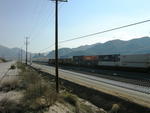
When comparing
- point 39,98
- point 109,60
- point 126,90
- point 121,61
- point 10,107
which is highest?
point 109,60

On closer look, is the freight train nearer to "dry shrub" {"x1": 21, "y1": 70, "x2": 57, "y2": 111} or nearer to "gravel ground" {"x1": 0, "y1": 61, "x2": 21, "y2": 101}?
"gravel ground" {"x1": 0, "y1": 61, "x2": 21, "y2": 101}

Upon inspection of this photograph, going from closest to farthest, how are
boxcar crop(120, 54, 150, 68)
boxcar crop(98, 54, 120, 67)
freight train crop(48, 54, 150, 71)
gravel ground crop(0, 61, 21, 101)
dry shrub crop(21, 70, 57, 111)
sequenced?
dry shrub crop(21, 70, 57, 111) → gravel ground crop(0, 61, 21, 101) → boxcar crop(120, 54, 150, 68) → freight train crop(48, 54, 150, 71) → boxcar crop(98, 54, 120, 67)

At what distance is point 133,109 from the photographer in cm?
1503

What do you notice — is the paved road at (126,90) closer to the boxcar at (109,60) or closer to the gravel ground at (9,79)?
the gravel ground at (9,79)

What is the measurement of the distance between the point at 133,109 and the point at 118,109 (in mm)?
1016

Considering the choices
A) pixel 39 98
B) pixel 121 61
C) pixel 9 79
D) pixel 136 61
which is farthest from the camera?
pixel 121 61

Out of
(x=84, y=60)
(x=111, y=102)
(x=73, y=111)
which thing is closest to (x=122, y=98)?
(x=111, y=102)

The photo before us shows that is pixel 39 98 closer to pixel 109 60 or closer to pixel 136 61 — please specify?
pixel 136 61

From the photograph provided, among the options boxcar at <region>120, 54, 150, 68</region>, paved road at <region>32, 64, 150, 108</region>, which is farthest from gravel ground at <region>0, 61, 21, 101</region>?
boxcar at <region>120, 54, 150, 68</region>

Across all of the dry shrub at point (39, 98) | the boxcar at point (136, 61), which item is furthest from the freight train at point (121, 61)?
the dry shrub at point (39, 98)

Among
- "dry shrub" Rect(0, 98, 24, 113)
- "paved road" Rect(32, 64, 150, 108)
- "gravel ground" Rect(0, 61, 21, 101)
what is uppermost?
"dry shrub" Rect(0, 98, 24, 113)

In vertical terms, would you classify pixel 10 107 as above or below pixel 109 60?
below

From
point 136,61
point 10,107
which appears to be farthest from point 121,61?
point 10,107

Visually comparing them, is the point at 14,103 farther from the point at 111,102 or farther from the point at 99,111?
the point at 111,102
